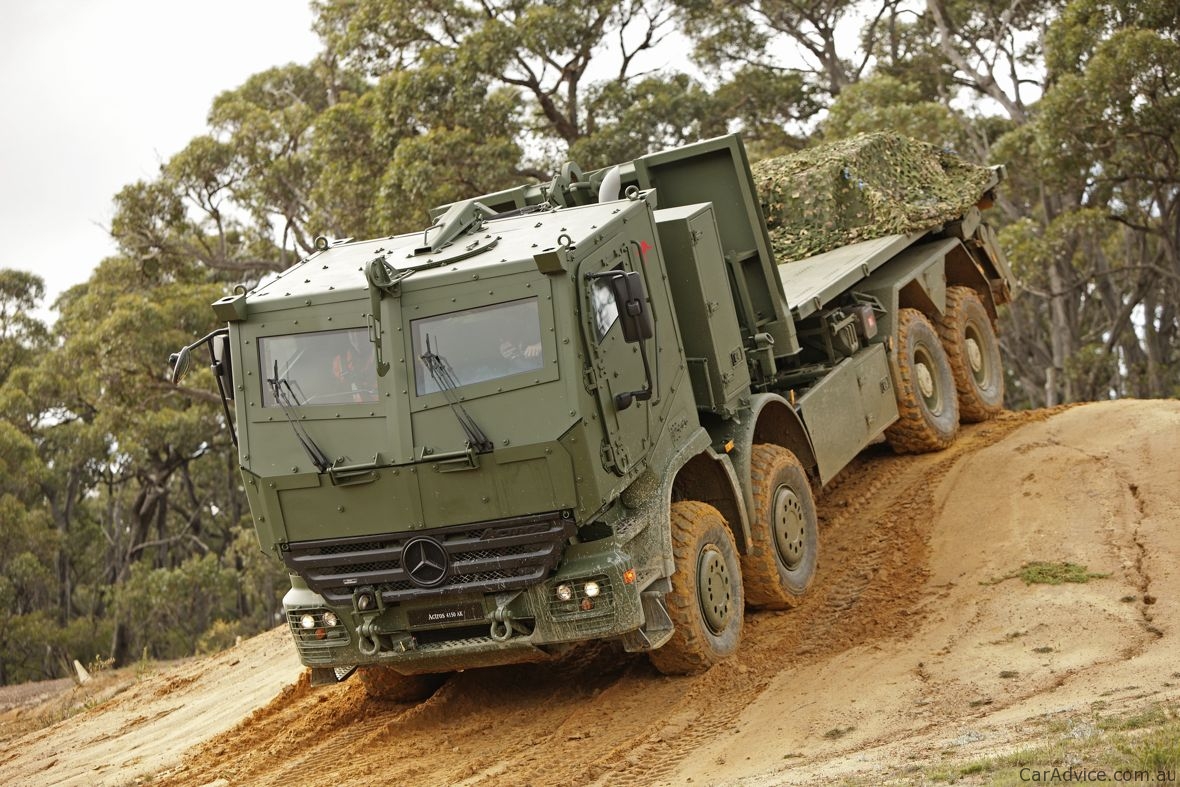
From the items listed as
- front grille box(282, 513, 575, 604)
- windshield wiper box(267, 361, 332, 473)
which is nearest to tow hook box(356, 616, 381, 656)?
front grille box(282, 513, 575, 604)

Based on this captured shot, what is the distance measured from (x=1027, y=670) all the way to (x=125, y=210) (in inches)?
922

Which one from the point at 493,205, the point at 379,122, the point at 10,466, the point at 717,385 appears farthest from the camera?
the point at 10,466

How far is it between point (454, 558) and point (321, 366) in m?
1.29

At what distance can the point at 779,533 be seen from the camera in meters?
9.33

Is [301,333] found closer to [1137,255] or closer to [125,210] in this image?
[125,210]

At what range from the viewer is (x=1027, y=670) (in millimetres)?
7414

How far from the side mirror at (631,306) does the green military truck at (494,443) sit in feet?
0.06

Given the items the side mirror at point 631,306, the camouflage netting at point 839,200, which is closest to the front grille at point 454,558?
the side mirror at point 631,306

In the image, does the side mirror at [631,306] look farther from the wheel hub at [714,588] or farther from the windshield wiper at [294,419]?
the windshield wiper at [294,419]

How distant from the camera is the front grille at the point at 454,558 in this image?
7.28m

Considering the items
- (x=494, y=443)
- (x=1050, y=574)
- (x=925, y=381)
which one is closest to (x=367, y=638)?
(x=494, y=443)

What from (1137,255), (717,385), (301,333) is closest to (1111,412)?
(717,385)

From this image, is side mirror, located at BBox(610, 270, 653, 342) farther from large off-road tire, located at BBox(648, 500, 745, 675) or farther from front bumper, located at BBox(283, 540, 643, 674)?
large off-road tire, located at BBox(648, 500, 745, 675)

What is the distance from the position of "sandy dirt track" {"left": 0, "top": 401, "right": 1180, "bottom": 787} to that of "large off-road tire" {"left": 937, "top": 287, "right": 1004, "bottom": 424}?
42.6 inches
